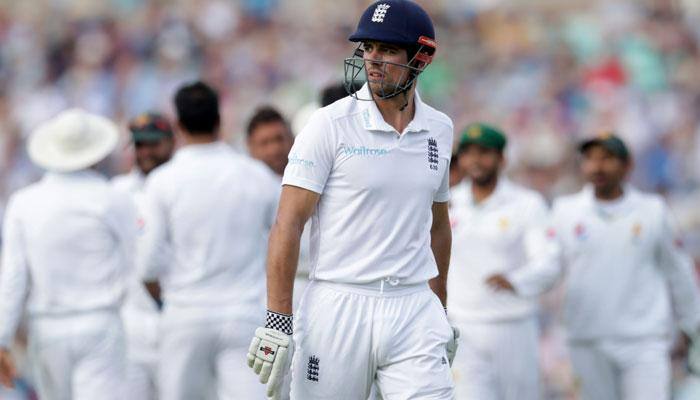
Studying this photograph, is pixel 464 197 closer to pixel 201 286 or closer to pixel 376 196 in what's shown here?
pixel 201 286

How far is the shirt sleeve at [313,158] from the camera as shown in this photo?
574 cm

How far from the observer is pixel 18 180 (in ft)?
58.4

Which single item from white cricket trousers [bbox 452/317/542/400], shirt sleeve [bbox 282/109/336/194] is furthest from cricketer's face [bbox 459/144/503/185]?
shirt sleeve [bbox 282/109/336/194]

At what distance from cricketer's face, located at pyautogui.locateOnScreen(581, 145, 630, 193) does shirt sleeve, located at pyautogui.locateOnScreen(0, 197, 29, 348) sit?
3891mm

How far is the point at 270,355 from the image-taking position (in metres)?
5.58

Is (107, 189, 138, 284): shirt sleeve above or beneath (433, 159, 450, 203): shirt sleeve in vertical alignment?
beneath

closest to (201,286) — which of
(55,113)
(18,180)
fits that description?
(18,180)

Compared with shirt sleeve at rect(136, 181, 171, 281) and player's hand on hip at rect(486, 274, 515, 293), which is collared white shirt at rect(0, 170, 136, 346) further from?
player's hand on hip at rect(486, 274, 515, 293)

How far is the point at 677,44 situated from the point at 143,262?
41.9 feet

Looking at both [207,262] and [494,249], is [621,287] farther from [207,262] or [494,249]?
[207,262]

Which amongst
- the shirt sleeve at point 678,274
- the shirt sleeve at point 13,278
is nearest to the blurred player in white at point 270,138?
the shirt sleeve at point 13,278

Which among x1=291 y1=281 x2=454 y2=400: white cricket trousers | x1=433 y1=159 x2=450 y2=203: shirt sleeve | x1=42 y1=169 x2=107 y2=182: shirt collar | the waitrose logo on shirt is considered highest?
the waitrose logo on shirt

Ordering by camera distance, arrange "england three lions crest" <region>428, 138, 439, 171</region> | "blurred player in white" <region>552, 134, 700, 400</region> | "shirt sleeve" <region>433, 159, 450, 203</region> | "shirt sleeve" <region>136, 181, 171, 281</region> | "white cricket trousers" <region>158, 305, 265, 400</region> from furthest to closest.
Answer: "blurred player in white" <region>552, 134, 700, 400</region> → "shirt sleeve" <region>136, 181, 171, 281</region> → "white cricket trousers" <region>158, 305, 265, 400</region> → "shirt sleeve" <region>433, 159, 450, 203</region> → "england three lions crest" <region>428, 138, 439, 171</region>

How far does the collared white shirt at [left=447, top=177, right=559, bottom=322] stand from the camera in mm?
9680
